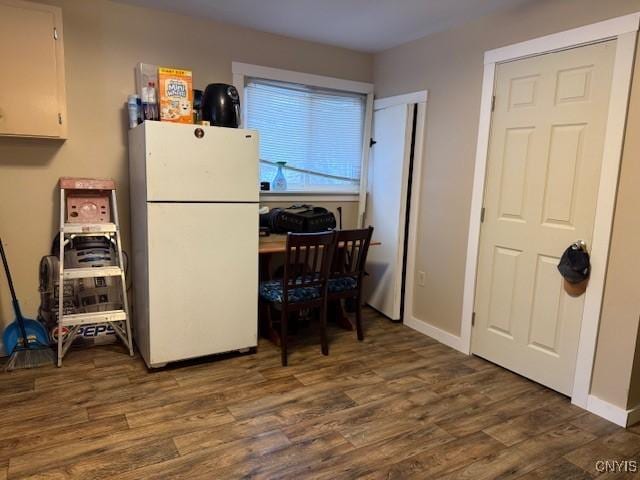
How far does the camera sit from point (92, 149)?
2.88m

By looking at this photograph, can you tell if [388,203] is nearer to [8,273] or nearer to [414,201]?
[414,201]

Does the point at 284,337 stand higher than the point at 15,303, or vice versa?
the point at 15,303

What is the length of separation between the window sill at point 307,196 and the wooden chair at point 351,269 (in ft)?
2.29

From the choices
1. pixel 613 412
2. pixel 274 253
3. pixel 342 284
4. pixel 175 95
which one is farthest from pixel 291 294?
pixel 613 412

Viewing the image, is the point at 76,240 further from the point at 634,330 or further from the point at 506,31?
the point at 634,330

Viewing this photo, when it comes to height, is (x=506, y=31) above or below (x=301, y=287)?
above

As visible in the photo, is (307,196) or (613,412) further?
(307,196)

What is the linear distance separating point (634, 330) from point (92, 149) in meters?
3.36

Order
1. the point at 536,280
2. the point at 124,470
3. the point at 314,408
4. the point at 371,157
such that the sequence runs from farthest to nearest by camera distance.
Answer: the point at 371,157
the point at 536,280
the point at 314,408
the point at 124,470

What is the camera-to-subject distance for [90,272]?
267 centimetres

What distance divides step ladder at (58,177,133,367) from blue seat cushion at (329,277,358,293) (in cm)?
140

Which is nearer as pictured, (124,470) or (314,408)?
(124,470)

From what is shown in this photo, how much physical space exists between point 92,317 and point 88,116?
1317 millimetres

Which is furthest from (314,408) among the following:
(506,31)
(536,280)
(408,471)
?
(506,31)
